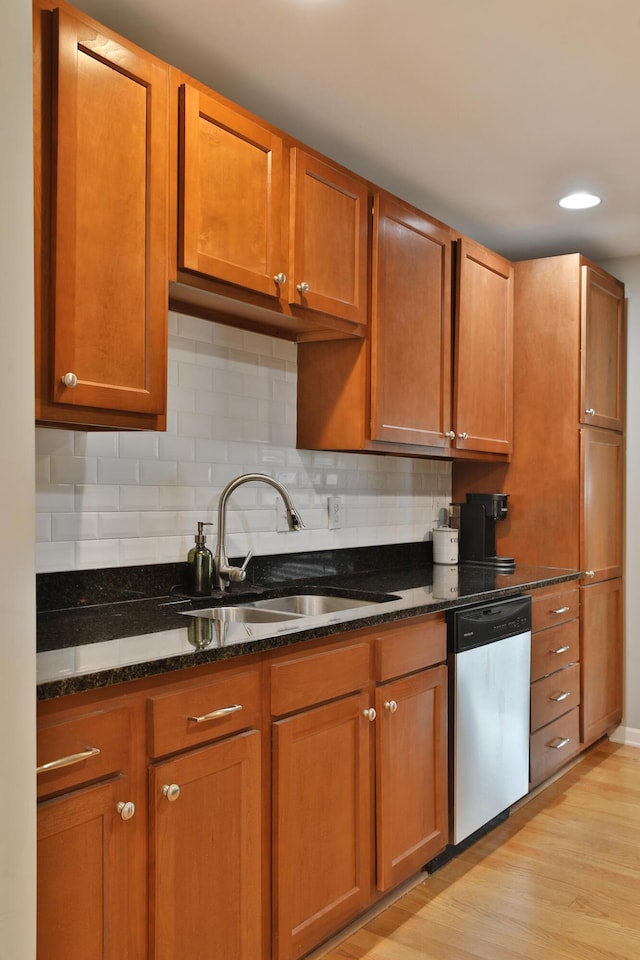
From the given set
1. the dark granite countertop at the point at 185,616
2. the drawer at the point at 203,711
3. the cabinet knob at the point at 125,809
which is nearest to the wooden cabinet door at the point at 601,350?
the dark granite countertop at the point at 185,616

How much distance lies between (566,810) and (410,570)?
118cm

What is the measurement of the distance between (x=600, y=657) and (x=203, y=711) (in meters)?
2.81

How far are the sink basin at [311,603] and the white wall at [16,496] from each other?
61.5 inches

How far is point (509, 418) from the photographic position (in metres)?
3.94

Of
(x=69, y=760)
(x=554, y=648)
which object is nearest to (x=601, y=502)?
(x=554, y=648)

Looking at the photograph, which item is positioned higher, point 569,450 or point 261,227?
point 261,227

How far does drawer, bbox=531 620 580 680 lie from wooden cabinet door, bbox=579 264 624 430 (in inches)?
39.3

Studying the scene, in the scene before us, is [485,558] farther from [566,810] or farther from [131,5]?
[131,5]

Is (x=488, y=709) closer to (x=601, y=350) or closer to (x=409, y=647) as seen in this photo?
(x=409, y=647)

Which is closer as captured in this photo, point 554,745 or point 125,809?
point 125,809

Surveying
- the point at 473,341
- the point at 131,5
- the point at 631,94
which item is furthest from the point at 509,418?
the point at 131,5

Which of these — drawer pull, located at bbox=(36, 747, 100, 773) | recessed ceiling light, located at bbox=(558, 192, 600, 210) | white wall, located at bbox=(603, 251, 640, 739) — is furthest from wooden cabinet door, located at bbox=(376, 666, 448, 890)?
recessed ceiling light, located at bbox=(558, 192, 600, 210)

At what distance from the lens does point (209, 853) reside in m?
1.79

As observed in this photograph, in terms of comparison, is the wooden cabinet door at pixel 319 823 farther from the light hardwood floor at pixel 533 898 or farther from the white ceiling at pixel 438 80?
the white ceiling at pixel 438 80
